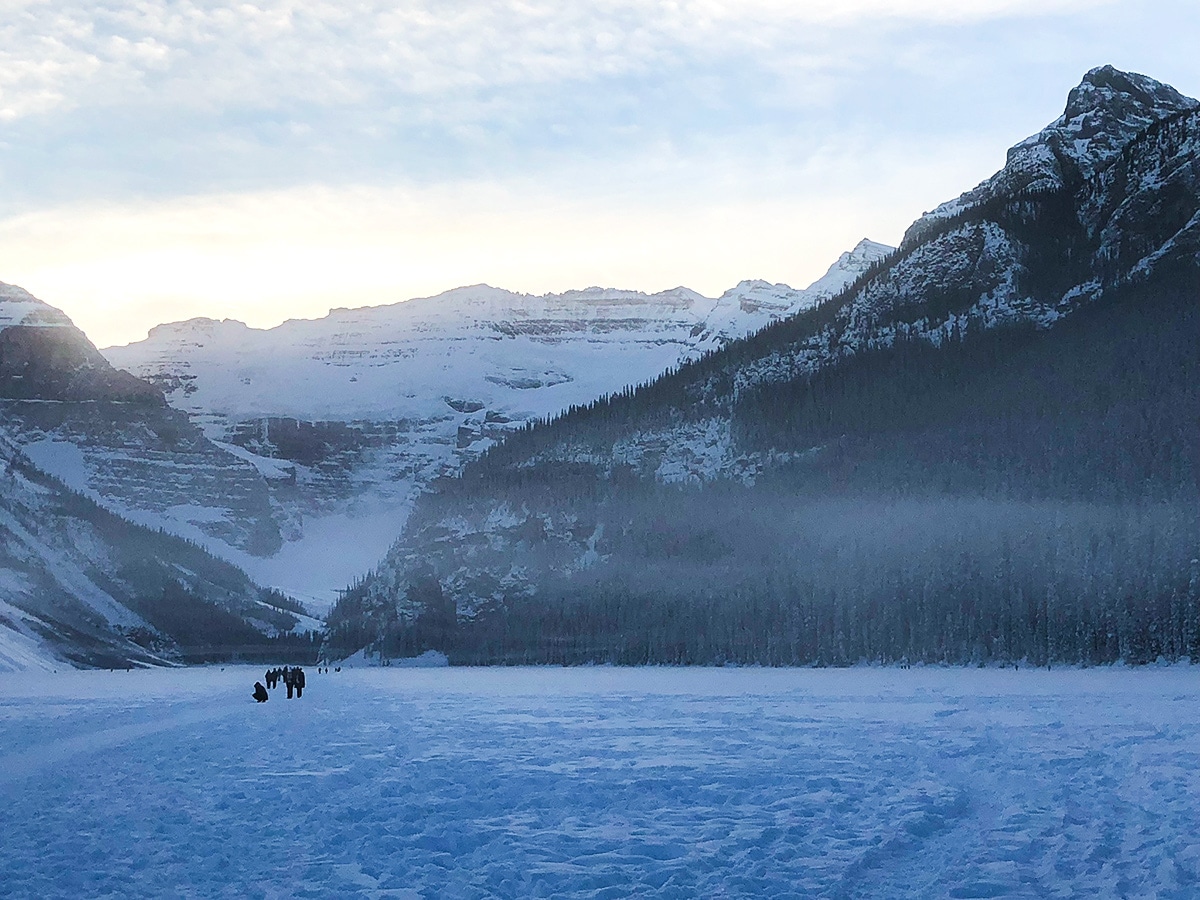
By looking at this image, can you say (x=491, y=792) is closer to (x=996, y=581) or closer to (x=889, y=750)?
(x=889, y=750)

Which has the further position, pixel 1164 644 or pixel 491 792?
pixel 1164 644

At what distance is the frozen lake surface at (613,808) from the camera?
29.6m

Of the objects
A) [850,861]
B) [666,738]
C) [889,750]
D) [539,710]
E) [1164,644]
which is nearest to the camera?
[850,861]

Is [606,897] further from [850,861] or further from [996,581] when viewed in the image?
[996,581]

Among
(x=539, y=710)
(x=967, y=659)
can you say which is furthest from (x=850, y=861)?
(x=967, y=659)

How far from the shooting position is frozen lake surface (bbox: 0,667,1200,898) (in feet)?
97.0

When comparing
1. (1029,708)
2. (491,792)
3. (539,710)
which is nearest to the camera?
(491,792)

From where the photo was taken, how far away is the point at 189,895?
28.5 metres

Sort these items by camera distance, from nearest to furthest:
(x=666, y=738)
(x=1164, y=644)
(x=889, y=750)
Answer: (x=889, y=750), (x=666, y=738), (x=1164, y=644)

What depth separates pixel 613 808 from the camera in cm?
3909

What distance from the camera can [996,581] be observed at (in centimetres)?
19675

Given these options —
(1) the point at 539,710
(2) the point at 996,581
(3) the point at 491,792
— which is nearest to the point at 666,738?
(3) the point at 491,792

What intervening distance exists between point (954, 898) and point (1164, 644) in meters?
155

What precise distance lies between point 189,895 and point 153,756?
2909cm
